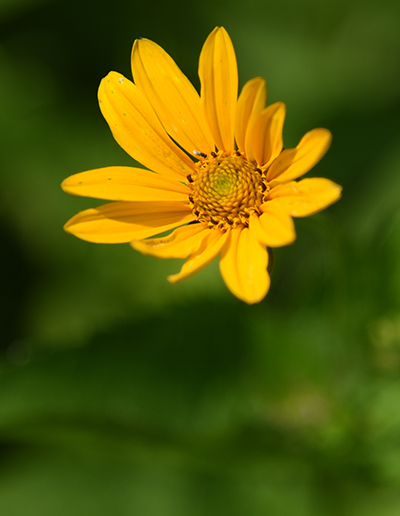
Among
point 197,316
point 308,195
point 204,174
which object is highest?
point 204,174

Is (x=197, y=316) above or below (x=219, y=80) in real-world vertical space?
below

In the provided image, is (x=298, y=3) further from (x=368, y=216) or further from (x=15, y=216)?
(x=15, y=216)

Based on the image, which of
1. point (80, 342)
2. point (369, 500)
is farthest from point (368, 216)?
point (80, 342)

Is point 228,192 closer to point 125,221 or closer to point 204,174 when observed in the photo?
point 204,174

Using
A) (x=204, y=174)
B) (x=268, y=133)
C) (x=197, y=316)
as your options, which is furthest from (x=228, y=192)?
(x=197, y=316)

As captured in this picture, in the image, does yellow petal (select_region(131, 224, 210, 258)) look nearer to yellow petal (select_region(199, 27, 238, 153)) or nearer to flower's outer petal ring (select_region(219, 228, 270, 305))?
flower's outer petal ring (select_region(219, 228, 270, 305))

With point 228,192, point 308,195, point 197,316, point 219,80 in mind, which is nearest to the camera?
point 308,195

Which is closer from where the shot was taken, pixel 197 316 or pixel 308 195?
pixel 308 195
